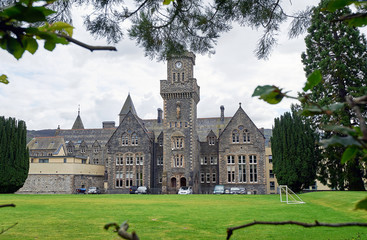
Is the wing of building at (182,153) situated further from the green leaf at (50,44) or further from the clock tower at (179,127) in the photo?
the green leaf at (50,44)

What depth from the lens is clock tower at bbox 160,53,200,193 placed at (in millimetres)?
50875

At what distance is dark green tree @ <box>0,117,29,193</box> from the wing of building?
11126mm

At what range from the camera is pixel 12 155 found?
3962 cm

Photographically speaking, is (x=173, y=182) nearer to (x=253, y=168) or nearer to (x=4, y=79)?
(x=253, y=168)

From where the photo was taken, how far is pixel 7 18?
1.12 m

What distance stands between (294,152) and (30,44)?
38.5 m

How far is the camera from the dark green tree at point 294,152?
120ft

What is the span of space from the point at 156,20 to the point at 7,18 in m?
7.29

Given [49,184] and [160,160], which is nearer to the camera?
[49,184]

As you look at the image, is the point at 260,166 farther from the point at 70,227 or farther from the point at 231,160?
the point at 70,227

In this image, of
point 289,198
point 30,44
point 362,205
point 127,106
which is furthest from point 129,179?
point 362,205

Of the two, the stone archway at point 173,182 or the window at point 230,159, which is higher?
the window at point 230,159

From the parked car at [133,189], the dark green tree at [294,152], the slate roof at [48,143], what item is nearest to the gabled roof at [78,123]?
the slate roof at [48,143]

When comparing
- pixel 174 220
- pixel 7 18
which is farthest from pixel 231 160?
pixel 7 18
